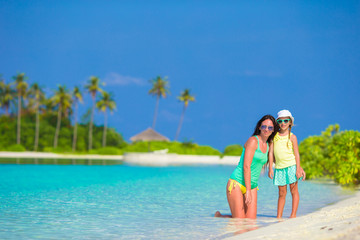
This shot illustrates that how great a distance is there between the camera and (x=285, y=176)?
6.11 meters

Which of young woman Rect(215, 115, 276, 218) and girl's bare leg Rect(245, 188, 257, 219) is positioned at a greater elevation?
young woman Rect(215, 115, 276, 218)

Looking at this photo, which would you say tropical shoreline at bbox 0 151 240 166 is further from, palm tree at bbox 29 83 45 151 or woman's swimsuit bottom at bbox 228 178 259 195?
Result: woman's swimsuit bottom at bbox 228 178 259 195

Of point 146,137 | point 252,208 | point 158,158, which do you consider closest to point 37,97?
point 146,137

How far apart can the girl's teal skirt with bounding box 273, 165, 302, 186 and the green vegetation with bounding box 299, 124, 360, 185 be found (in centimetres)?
785

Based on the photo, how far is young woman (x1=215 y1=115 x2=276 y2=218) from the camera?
574 cm

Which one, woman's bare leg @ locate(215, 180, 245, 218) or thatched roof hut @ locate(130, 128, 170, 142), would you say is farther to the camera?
thatched roof hut @ locate(130, 128, 170, 142)

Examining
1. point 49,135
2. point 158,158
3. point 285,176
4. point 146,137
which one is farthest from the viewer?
point 49,135

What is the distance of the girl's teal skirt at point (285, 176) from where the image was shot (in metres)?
6.04

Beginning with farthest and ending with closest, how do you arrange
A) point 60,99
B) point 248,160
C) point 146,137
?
point 60,99
point 146,137
point 248,160

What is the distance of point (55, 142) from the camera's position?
50.5 meters

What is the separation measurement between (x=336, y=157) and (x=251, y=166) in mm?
9968

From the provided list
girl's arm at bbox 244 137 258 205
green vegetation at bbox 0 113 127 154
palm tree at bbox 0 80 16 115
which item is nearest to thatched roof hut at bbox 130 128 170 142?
green vegetation at bbox 0 113 127 154

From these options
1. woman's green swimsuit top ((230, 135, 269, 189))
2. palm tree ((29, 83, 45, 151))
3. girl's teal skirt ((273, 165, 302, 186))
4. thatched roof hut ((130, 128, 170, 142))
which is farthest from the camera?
palm tree ((29, 83, 45, 151))

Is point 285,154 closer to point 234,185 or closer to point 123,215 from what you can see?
point 234,185
